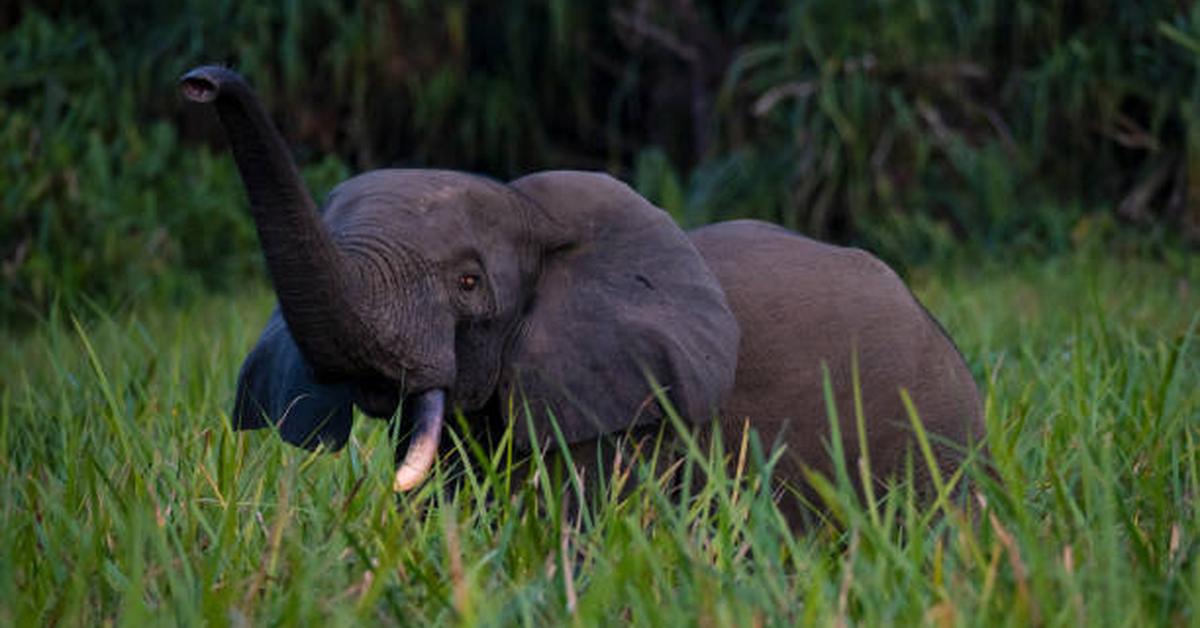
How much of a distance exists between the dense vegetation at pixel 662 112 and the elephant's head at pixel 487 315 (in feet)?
12.2

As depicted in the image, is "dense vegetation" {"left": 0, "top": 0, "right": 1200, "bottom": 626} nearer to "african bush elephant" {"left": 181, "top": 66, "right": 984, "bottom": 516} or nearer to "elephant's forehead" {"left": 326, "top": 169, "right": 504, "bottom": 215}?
"african bush elephant" {"left": 181, "top": 66, "right": 984, "bottom": 516}

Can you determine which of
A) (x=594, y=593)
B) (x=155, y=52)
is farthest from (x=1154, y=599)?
(x=155, y=52)

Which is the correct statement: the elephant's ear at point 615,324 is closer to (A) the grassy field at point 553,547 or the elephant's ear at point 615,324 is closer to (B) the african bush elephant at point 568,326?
(B) the african bush elephant at point 568,326

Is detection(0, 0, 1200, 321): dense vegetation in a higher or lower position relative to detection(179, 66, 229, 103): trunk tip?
lower

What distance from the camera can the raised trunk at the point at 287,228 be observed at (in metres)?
2.17

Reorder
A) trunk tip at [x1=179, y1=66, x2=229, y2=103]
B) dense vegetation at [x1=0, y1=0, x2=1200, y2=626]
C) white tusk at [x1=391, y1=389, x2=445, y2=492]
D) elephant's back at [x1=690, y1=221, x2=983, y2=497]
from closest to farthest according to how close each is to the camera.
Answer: dense vegetation at [x1=0, y1=0, x2=1200, y2=626] < trunk tip at [x1=179, y1=66, x2=229, y2=103] < white tusk at [x1=391, y1=389, x2=445, y2=492] < elephant's back at [x1=690, y1=221, x2=983, y2=497]

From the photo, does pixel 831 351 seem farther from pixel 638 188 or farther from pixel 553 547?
pixel 638 188

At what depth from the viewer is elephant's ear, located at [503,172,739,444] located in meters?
2.69

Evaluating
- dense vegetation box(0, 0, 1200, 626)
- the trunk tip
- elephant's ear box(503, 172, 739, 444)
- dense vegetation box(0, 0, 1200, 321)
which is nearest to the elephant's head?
elephant's ear box(503, 172, 739, 444)

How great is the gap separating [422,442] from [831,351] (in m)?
0.75

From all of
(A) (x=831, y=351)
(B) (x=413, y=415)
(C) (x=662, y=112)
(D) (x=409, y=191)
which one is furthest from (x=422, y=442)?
(C) (x=662, y=112)

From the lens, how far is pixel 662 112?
877cm

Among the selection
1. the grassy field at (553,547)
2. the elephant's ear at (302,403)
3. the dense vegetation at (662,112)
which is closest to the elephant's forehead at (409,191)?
the elephant's ear at (302,403)

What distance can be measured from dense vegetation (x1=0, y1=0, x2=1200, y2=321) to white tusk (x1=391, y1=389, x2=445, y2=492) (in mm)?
3934
